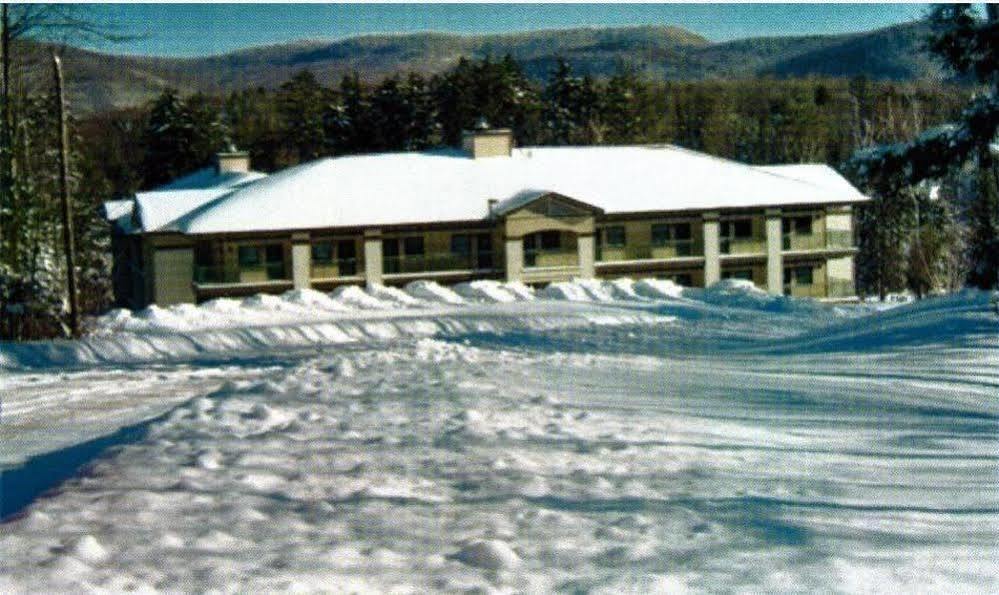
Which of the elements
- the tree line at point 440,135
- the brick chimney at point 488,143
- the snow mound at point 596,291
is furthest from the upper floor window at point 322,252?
the snow mound at point 596,291

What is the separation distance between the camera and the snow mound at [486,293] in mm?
27438

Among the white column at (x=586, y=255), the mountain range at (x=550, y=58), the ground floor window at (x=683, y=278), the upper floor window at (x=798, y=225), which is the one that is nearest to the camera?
the white column at (x=586, y=255)

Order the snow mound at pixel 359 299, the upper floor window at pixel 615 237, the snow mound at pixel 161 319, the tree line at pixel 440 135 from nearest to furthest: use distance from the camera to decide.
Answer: the snow mound at pixel 161 319 < the snow mound at pixel 359 299 < the tree line at pixel 440 135 < the upper floor window at pixel 615 237

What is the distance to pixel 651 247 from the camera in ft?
141

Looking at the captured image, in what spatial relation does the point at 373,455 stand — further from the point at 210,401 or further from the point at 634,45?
the point at 634,45

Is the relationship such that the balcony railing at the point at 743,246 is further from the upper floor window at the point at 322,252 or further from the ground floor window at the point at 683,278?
the upper floor window at the point at 322,252

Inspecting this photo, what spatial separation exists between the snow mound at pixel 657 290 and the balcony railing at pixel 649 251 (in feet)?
43.7

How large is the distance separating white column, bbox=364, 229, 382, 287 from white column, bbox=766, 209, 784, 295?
608 inches

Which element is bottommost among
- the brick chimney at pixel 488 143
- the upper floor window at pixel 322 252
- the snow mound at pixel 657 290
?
the snow mound at pixel 657 290

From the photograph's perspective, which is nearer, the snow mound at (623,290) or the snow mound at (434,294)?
the snow mound at (434,294)

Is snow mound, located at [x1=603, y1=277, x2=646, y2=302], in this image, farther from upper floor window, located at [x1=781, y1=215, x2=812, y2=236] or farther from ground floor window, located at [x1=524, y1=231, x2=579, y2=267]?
upper floor window, located at [x1=781, y1=215, x2=812, y2=236]

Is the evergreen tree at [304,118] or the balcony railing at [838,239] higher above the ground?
the evergreen tree at [304,118]

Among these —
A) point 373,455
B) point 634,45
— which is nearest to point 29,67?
point 373,455

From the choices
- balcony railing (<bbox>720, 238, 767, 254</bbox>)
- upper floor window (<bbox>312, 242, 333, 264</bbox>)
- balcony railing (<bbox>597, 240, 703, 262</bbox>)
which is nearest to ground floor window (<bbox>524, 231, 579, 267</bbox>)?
balcony railing (<bbox>597, 240, 703, 262</bbox>)
